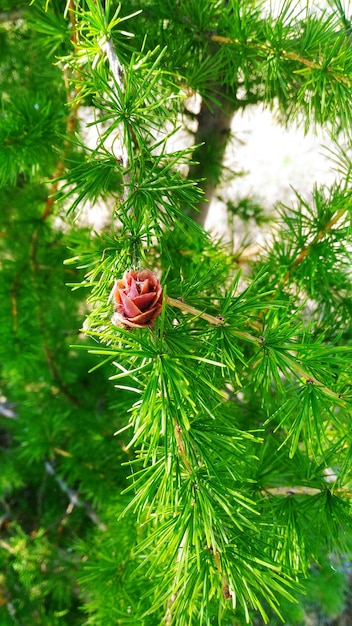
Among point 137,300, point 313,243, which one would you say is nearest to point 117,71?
point 137,300

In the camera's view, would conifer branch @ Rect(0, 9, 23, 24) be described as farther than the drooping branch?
Yes

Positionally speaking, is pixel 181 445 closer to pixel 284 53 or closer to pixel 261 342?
pixel 261 342

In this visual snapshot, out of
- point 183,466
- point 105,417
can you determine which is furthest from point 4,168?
point 105,417

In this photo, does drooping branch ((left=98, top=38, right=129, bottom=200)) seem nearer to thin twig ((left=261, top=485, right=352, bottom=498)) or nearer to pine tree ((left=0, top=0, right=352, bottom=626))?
pine tree ((left=0, top=0, right=352, bottom=626))

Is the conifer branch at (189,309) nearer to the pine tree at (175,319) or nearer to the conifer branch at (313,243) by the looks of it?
the pine tree at (175,319)

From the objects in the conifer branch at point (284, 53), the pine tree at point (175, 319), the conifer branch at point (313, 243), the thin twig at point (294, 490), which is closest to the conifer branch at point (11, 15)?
the pine tree at point (175, 319)

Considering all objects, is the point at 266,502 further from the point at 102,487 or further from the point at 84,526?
the point at 84,526


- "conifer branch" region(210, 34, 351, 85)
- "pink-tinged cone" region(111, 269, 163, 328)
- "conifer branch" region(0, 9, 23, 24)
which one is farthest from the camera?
"conifer branch" region(0, 9, 23, 24)

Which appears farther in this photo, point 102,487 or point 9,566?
point 9,566

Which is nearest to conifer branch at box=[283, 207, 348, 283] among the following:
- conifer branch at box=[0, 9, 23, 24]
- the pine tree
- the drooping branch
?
the pine tree
